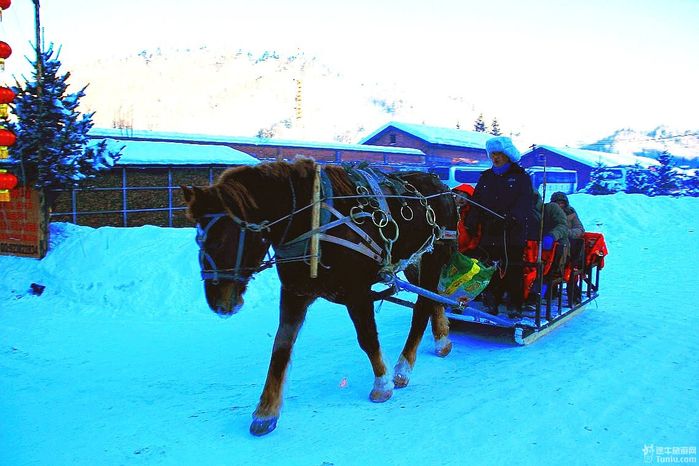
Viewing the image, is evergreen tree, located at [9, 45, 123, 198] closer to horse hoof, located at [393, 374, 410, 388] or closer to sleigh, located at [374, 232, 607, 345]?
sleigh, located at [374, 232, 607, 345]

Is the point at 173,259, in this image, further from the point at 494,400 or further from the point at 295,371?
the point at 494,400

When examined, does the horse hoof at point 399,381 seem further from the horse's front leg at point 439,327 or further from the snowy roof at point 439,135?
the snowy roof at point 439,135

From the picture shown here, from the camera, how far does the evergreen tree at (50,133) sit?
361 inches

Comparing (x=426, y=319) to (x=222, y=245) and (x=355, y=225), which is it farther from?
(x=222, y=245)

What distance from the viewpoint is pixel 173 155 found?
15.3m

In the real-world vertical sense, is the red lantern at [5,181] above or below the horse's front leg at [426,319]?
above

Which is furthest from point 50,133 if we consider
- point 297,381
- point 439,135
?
point 439,135

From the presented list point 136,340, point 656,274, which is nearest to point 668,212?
point 656,274

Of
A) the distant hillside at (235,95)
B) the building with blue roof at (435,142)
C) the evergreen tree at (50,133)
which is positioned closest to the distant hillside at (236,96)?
the distant hillside at (235,95)

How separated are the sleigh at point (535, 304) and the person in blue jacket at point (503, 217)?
0.17 metres

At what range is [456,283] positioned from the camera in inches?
216

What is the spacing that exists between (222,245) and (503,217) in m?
3.57

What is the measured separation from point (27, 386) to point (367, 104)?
4613 inches

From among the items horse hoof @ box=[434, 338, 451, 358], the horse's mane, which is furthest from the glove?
the horse's mane
